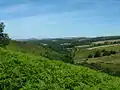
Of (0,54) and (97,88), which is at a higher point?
(0,54)

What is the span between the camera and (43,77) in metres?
19.5

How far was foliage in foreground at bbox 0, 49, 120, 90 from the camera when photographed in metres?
18.5

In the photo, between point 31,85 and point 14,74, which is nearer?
point 31,85

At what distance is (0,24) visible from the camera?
106 metres

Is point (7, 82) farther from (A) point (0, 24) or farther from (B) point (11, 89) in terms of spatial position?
(A) point (0, 24)

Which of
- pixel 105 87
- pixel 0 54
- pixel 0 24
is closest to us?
pixel 105 87

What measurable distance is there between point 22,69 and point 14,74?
3.41 feet

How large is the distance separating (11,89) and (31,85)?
1171 mm

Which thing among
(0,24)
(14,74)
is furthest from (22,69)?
(0,24)

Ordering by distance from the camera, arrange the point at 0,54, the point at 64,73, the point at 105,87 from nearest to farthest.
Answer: the point at 105,87
the point at 64,73
the point at 0,54

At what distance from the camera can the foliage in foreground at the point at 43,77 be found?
18.5 m

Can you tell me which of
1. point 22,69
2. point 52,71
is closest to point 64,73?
point 52,71

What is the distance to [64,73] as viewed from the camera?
21031mm

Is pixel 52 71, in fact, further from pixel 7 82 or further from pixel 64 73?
pixel 7 82
